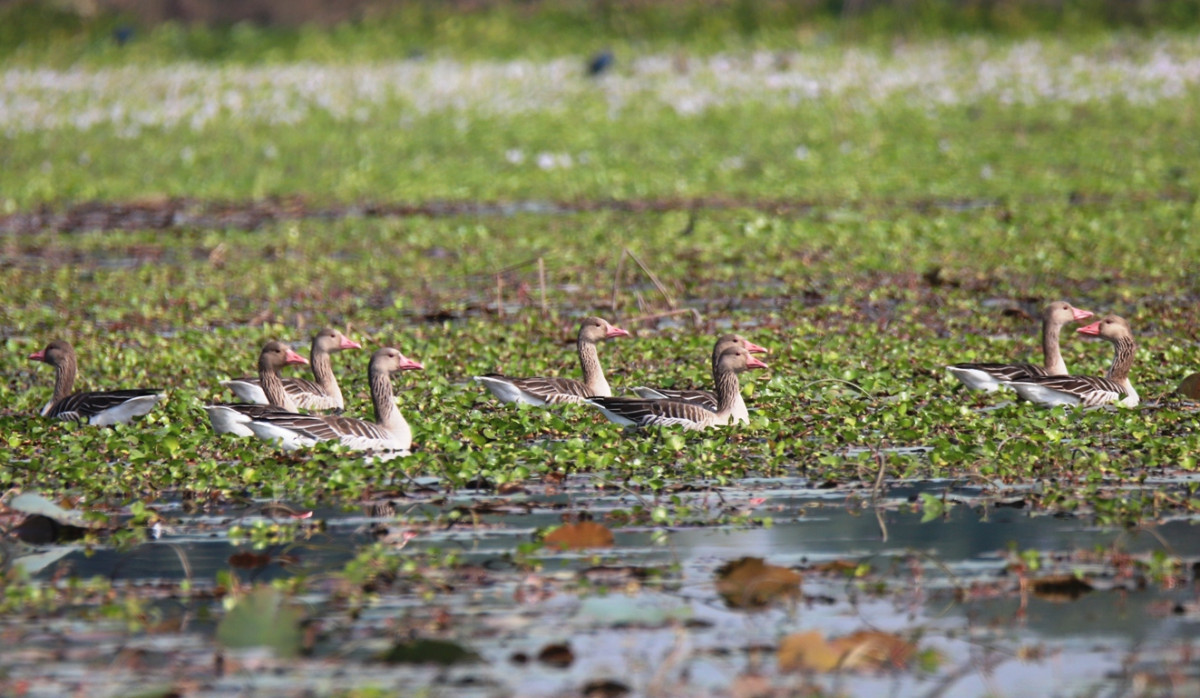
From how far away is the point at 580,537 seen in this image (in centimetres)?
829

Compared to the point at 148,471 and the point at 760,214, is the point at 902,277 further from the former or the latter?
the point at 148,471

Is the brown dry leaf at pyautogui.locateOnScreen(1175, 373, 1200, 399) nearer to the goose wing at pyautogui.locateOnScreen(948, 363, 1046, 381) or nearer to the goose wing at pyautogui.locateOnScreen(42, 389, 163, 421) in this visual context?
the goose wing at pyautogui.locateOnScreen(948, 363, 1046, 381)

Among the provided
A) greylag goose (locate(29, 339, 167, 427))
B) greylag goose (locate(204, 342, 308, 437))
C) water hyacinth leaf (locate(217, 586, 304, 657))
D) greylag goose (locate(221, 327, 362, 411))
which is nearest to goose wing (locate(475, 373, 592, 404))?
greylag goose (locate(221, 327, 362, 411))

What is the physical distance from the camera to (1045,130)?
99.2ft

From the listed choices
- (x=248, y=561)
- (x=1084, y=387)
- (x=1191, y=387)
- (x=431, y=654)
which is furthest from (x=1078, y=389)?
(x=431, y=654)

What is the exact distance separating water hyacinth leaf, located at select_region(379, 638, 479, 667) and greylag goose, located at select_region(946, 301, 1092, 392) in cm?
618

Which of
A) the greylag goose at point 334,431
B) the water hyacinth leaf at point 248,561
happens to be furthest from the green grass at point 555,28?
the water hyacinth leaf at point 248,561

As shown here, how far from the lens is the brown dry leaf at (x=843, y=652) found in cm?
645

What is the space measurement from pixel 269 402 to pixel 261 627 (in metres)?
5.40

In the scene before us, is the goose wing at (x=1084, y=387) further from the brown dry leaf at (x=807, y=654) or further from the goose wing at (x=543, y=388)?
the brown dry leaf at (x=807, y=654)

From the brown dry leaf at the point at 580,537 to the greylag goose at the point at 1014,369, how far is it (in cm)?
447

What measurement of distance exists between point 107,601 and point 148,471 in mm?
2715

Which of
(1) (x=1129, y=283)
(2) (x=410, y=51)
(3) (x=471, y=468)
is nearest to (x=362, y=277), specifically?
(1) (x=1129, y=283)

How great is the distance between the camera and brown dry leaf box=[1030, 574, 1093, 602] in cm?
738
